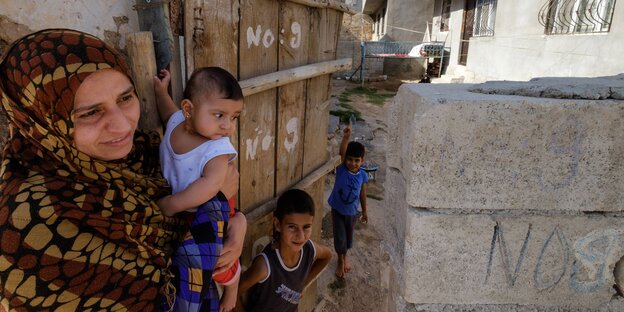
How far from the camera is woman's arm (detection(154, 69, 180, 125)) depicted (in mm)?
1437

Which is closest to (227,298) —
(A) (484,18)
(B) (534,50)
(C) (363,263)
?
(C) (363,263)

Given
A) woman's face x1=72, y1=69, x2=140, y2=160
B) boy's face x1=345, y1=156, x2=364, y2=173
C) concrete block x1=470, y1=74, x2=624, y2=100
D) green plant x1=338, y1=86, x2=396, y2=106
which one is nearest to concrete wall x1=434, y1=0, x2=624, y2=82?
green plant x1=338, y1=86, x2=396, y2=106

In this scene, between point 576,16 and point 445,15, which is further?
point 445,15

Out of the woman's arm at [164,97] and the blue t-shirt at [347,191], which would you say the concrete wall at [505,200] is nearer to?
the woman's arm at [164,97]

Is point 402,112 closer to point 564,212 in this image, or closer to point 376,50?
point 564,212

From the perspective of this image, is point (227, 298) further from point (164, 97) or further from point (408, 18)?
point (408, 18)

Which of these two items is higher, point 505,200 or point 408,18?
point 408,18

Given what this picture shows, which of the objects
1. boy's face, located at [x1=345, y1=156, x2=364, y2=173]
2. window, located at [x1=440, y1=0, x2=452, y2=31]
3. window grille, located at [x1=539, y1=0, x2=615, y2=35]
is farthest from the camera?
window, located at [x1=440, y1=0, x2=452, y2=31]

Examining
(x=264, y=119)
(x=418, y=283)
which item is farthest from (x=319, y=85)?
(x=418, y=283)

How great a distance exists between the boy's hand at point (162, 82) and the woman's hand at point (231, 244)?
57 cm

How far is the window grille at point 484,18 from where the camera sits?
1135cm

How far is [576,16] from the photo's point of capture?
720 cm

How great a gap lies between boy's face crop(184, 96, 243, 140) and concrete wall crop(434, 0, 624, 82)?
700cm

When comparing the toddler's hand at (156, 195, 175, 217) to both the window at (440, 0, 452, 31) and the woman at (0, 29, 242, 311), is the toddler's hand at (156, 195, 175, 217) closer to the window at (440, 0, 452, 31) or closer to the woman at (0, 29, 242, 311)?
the woman at (0, 29, 242, 311)
